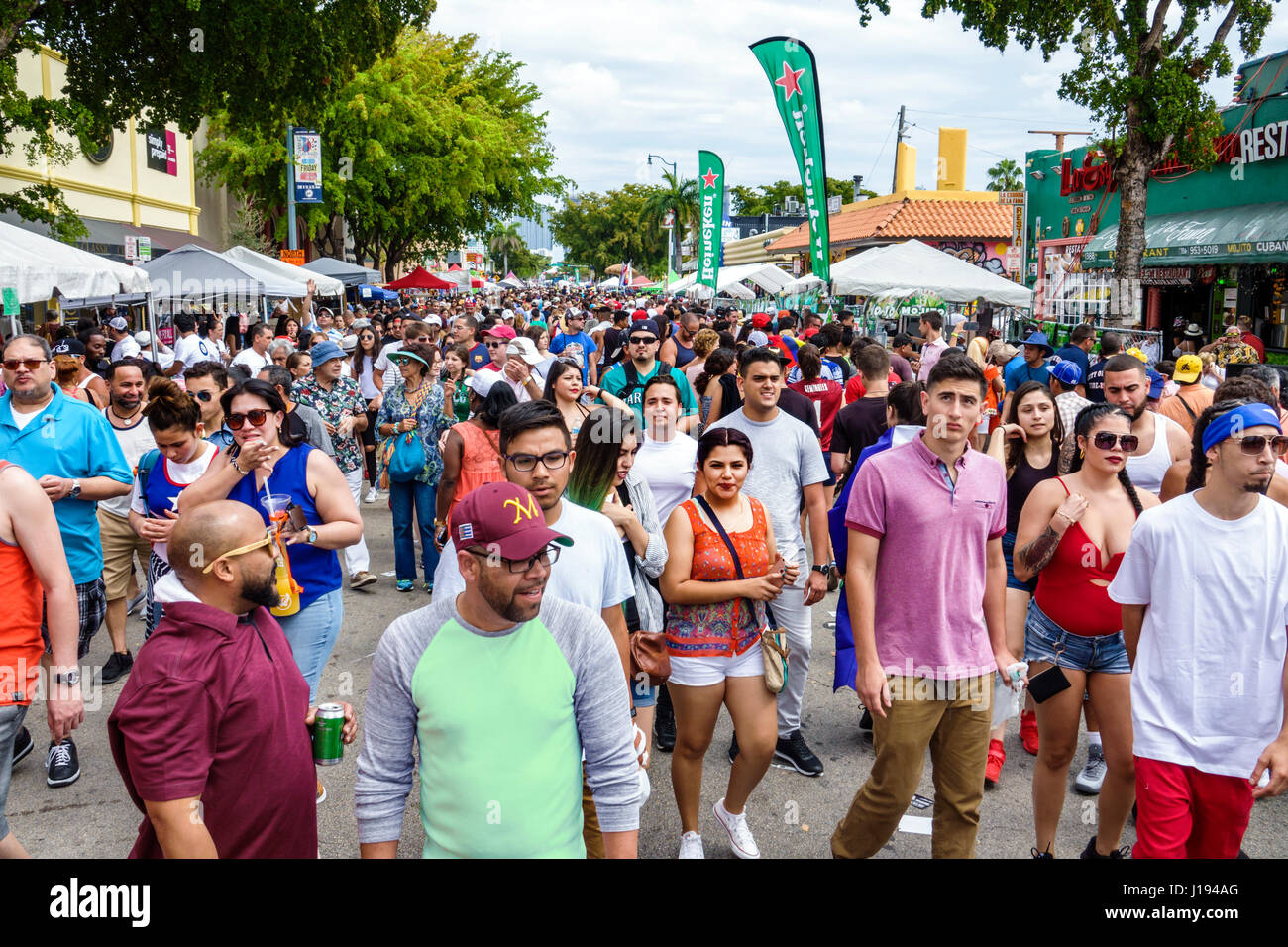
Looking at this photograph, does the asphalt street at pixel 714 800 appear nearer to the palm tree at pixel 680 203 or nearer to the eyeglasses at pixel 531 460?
the eyeglasses at pixel 531 460

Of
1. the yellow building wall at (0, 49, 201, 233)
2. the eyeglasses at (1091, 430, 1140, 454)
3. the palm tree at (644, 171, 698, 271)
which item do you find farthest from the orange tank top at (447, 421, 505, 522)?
the palm tree at (644, 171, 698, 271)

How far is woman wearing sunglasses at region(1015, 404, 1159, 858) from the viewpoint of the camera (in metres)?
3.89

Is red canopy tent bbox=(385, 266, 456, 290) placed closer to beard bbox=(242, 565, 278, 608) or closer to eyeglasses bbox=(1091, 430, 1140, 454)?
eyeglasses bbox=(1091, 430, 1140, 454)

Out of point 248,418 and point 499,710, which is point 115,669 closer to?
point 248,418

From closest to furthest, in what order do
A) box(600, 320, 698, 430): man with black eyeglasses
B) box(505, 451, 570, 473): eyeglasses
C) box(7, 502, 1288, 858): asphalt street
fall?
box(505, 451, 570, 473): eyeglasses → box(7, 502, 1288, 858): asphalt street → box(600, 320, 698, 430): man with black eyeglasses

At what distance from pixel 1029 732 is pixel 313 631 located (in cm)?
365

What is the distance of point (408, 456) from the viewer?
768 cm

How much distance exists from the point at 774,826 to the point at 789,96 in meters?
9.28

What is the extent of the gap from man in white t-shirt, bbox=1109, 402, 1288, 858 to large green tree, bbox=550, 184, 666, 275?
90.6m

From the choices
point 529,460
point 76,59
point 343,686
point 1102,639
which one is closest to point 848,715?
point 1102,639

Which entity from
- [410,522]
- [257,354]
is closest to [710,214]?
[257,354]

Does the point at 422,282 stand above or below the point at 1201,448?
above

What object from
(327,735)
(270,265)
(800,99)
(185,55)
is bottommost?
Answer: (327,735)
